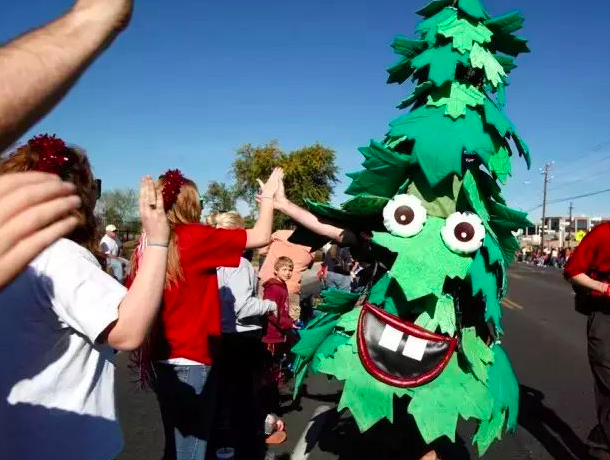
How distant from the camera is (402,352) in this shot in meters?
2.42

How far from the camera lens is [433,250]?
7.98ft

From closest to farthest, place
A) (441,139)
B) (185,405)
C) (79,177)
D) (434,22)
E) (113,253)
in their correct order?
(79,177), (441,139), (434,22), (185,405), (113,253)

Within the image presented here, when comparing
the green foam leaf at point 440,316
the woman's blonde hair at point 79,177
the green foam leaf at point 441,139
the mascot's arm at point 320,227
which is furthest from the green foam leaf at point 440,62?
the woman's blonde hair at point 79,177

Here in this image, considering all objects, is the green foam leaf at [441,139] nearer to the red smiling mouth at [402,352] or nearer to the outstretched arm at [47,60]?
the red smiling mouth at [402,352]

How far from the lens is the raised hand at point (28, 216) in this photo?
29.1 inches

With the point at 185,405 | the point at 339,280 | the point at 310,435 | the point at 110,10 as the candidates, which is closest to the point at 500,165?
the point at 185,405

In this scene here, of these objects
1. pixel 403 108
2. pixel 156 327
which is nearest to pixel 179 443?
pixel 156 327

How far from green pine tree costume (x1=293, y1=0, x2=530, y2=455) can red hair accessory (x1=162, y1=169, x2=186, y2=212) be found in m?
0.81

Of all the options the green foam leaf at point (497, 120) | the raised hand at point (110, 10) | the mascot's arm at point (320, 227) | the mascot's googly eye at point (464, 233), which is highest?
the green foam leaf at point (497, 120)

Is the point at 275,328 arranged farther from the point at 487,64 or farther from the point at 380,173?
the point at 487,64

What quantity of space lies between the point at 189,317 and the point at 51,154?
51.3 inches

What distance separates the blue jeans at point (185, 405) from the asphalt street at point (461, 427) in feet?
3.04

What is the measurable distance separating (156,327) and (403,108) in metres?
Result: 1.72

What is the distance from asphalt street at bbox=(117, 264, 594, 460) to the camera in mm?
3842
